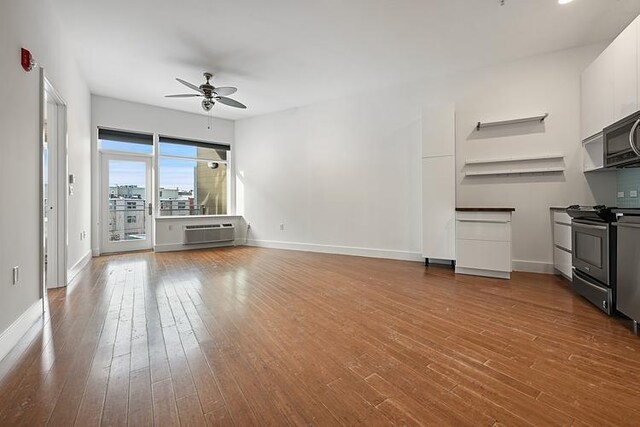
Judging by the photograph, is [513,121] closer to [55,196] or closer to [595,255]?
[595,255]

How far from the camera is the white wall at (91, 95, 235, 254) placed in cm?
583

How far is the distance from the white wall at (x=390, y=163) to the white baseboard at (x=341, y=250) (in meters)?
0.02

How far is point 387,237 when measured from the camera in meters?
5.43

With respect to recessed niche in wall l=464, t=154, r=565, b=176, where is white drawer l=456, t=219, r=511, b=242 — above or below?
below

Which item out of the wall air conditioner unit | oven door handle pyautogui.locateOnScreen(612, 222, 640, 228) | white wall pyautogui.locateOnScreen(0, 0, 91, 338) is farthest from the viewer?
the wall air conditioner unit

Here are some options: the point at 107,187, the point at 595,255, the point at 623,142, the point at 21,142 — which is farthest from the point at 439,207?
the point at 107,187

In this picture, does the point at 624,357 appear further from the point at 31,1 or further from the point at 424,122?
the point at 31,1

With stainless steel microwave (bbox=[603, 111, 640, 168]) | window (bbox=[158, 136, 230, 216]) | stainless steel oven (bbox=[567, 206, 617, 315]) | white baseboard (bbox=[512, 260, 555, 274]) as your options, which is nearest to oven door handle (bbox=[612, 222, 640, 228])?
stainless steel oven (bbox=[567, 206, 617, 315])

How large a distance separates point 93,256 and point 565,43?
8.46 meters

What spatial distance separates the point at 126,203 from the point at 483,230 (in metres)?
6.86

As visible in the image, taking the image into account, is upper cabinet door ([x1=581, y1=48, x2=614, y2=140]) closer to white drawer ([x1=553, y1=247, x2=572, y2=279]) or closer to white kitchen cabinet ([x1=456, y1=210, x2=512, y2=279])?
white kitchen cabinet ([x1=456, y1=210, x2=512, y2=279])

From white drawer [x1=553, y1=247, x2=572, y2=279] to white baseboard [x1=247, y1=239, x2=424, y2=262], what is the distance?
1819 mm

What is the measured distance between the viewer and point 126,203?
6.36m

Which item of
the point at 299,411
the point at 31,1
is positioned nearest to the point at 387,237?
the point at 299,411
